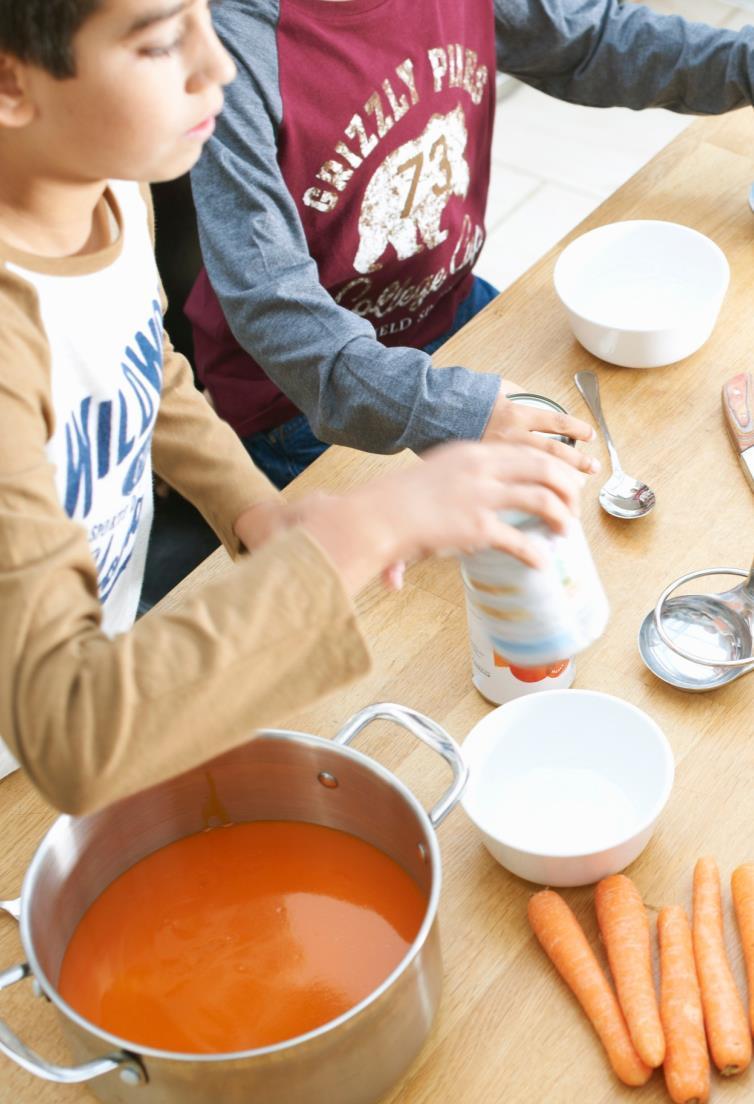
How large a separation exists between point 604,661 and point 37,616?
19.7 inches

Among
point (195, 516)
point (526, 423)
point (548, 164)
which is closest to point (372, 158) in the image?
point (526, 423)

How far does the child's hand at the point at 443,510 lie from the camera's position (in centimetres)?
73

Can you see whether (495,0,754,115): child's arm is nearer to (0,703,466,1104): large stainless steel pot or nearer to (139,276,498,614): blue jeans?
(139,276,498,614): blue jeans

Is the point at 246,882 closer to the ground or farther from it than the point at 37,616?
closer to the ground

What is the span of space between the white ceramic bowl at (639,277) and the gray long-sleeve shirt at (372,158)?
0.66 feet

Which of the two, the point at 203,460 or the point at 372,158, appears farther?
the point at 372,158

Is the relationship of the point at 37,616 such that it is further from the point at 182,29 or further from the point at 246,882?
the point at 182,29

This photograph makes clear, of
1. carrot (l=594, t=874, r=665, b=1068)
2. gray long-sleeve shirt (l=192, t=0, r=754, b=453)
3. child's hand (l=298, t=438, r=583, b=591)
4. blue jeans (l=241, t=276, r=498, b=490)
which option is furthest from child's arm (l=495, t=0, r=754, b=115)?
carrot (l=594, t=874, r=665, b=1068)

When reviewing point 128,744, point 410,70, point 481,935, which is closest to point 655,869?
point 481,935

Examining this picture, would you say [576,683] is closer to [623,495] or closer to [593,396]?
[623,495]

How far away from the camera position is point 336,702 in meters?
1.01

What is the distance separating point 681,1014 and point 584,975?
6cm

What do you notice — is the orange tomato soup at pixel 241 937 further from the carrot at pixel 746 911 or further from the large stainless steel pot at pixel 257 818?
the carrot at pixel 746 911

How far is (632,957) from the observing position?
2.65 feet
